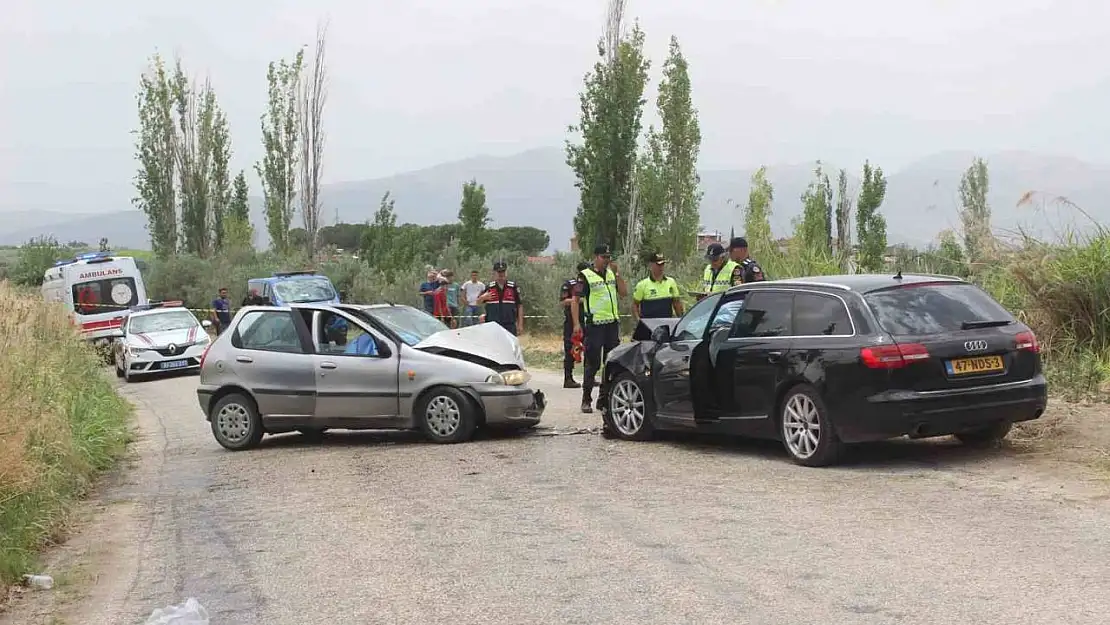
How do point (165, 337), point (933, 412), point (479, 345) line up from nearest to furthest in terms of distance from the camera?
point (933, 412)
point (479, 345)
point (165, 337)

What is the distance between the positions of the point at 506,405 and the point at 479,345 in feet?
2.75

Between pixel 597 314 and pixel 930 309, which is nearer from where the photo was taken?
pixel 930 309

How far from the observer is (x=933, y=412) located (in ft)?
30.3

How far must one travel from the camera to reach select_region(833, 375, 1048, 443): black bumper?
9.20m

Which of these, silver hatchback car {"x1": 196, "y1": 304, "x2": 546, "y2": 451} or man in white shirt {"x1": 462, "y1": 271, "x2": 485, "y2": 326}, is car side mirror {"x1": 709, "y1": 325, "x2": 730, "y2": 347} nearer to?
silver hatchback car {"x1": 196, "y1": 304, "x2": 546, "y2": 451}

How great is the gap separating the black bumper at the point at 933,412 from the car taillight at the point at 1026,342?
0.90 feet

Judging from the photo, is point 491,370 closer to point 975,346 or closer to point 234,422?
point 234,422

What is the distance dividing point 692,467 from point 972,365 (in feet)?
7.86

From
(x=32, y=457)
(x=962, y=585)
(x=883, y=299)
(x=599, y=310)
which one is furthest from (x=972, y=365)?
(x=32, y=457)

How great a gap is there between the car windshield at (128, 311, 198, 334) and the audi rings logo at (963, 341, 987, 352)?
69.3ft

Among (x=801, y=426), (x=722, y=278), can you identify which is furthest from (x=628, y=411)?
(x=801, y=426)

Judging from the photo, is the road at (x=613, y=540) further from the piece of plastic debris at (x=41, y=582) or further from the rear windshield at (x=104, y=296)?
the rear windshield at (x=104, y=296)

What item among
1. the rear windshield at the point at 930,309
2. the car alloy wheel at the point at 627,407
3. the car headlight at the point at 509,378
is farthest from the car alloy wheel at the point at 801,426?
the car headlight at the point at 509,378

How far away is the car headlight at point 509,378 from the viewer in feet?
40.8
